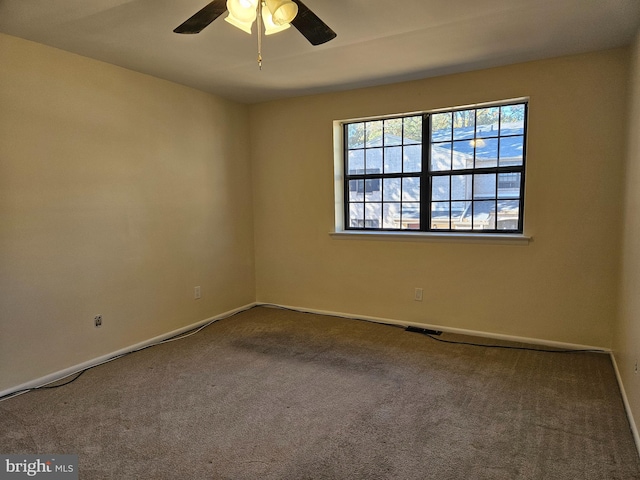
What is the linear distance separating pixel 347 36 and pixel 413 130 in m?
1.47

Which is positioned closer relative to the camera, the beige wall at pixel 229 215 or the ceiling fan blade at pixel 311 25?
the ceiling fan blade at pixel 311 25

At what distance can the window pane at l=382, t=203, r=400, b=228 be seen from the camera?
410cm

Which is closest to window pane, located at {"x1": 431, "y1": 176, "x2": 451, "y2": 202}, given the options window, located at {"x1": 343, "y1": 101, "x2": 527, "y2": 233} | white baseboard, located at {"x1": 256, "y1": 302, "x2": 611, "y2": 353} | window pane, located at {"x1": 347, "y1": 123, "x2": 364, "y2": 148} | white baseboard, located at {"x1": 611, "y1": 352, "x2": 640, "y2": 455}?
window, located at {"x1": 343, "y1": 101, "x2": 527, "y2": 233}

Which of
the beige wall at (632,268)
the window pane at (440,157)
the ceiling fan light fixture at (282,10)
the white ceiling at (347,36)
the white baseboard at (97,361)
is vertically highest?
the white ceiling at (347,36)

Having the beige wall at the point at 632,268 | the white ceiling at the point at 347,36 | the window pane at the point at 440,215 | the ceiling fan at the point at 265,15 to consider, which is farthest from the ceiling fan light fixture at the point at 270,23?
the window pane at the point at 440,215

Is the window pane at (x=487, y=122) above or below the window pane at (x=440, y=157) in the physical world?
above

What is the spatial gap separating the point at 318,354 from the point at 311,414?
95 centimetres

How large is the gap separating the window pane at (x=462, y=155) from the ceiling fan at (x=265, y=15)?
2066 millimetres

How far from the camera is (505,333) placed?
354 cm

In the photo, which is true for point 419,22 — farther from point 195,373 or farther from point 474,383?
point 195,373

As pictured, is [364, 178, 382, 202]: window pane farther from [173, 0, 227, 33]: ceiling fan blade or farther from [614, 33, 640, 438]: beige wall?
[173, 0, 227, 33]: ceiling fan blade

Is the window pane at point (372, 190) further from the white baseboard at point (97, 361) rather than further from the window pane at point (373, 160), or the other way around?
the white baseboard at point (97, 361)

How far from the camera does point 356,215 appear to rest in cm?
435

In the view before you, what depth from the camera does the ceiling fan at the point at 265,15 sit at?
70.6 inches
